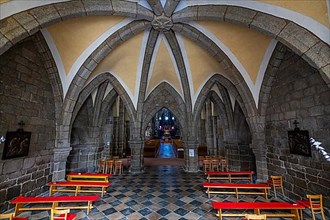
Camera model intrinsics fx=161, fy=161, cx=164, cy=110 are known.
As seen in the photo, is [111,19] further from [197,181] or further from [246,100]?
[197,181]

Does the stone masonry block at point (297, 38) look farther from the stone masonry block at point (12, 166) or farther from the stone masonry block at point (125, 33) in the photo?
the stone masonry block at point (12, 166)

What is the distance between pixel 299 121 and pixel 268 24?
2158mm

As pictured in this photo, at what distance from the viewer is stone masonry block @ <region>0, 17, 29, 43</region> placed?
230 cm

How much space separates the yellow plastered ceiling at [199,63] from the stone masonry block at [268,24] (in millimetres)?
2268

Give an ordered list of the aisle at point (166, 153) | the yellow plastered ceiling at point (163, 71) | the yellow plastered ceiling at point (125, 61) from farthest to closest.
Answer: the aisle at point (166, 153) → the yellow plastered ceiling at point (163, 71) → the yellow plastered ceiling at point (125, 61)

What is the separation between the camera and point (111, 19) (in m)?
3.97

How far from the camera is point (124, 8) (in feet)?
11.3

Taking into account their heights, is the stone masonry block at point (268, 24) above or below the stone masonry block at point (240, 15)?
below

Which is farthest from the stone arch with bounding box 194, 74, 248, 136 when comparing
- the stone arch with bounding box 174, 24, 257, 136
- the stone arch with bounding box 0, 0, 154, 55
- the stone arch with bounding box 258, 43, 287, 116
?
the stone arch with bounding box 0, 0, 154, 55

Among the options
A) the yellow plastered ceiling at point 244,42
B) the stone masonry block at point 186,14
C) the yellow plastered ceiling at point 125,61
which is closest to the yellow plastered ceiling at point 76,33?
the yellow plastered ceiling at point 125,61

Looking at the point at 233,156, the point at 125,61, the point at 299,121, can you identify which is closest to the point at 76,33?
the point at 125,61

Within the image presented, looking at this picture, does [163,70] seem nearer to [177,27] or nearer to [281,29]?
[177,27]

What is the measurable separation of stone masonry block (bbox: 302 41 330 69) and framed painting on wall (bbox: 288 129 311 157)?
157 centimetres

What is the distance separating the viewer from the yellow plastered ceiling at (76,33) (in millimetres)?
3641
